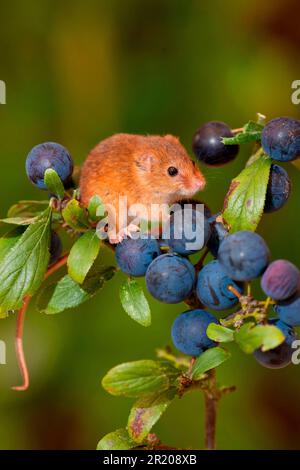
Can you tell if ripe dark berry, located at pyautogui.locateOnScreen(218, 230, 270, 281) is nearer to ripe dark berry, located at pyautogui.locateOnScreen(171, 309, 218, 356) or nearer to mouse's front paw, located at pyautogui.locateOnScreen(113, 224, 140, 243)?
ripe dark berry, located at pyautogui.locateOnScreen(171, 309, 218, 356)

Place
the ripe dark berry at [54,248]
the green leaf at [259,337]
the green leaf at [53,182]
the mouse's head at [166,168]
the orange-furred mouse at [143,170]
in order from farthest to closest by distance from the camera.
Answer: the mouse's head at [166,168] → the orange-furred mouse at [143,170] → the ripe dark berry at [54,248] → the green leaf at [53,182] → the green leaf at [259,337]

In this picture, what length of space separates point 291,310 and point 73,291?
15.2 inches

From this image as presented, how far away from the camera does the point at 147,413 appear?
1.10 meters

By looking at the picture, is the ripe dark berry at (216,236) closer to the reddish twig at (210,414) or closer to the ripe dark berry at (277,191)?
the ripe dark berry at (277,191)

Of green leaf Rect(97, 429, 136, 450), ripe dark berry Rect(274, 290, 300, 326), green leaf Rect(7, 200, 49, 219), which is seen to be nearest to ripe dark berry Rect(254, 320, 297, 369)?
ripe dark berry Rect(274, 290, 300, 326)

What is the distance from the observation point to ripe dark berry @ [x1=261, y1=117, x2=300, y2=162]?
3.64ft

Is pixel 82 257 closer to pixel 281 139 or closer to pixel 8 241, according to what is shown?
pixel 8 241

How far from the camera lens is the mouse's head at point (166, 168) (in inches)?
66.3

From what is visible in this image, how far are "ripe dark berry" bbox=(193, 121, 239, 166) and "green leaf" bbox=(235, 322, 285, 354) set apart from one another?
0.43 m

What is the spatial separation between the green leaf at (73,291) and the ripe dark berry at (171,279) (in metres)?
0.15

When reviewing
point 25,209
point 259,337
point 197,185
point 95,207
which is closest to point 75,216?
point 95,207

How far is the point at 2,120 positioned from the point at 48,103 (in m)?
0.18

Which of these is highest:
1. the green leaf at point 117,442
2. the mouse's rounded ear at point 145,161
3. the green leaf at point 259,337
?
the mouse's rounded ear at point 145,161

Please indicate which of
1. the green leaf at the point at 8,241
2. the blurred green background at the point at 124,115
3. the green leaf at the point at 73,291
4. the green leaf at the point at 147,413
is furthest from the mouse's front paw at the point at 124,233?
→ the blurred green background at the point at 124,115
